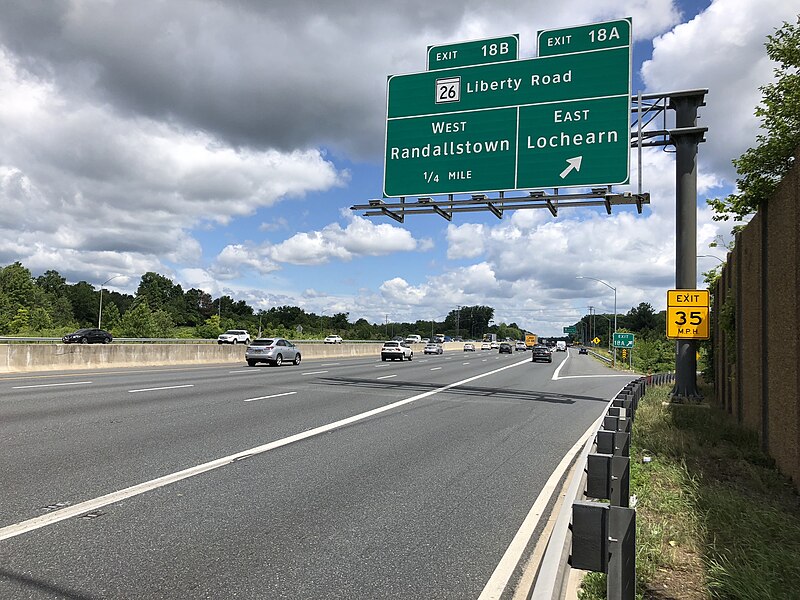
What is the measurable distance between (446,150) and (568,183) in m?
3.69

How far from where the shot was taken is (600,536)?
3.24m

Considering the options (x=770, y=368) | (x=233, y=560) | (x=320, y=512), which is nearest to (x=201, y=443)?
(x=320, y=512)

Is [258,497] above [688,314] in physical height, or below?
below

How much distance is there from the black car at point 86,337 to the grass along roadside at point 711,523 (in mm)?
49053

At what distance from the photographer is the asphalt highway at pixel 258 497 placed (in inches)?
170

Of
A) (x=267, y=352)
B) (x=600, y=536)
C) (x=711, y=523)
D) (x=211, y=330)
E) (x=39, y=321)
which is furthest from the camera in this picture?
(x=211, y=330)

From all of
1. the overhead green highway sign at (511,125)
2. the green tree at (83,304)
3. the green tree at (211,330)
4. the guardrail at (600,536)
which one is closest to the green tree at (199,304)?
the green tree at (83,304)

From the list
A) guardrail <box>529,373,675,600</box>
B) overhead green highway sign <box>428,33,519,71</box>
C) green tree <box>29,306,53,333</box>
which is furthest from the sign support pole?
green tree <box>29,306,53,333</box>

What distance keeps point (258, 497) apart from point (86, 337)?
4981 centimetres

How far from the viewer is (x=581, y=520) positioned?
326 centimetres

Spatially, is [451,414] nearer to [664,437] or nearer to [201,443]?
[664,437]

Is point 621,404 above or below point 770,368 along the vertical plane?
below

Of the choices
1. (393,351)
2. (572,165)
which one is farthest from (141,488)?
(393,351)

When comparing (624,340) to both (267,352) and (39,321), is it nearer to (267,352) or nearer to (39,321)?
(267,352)
